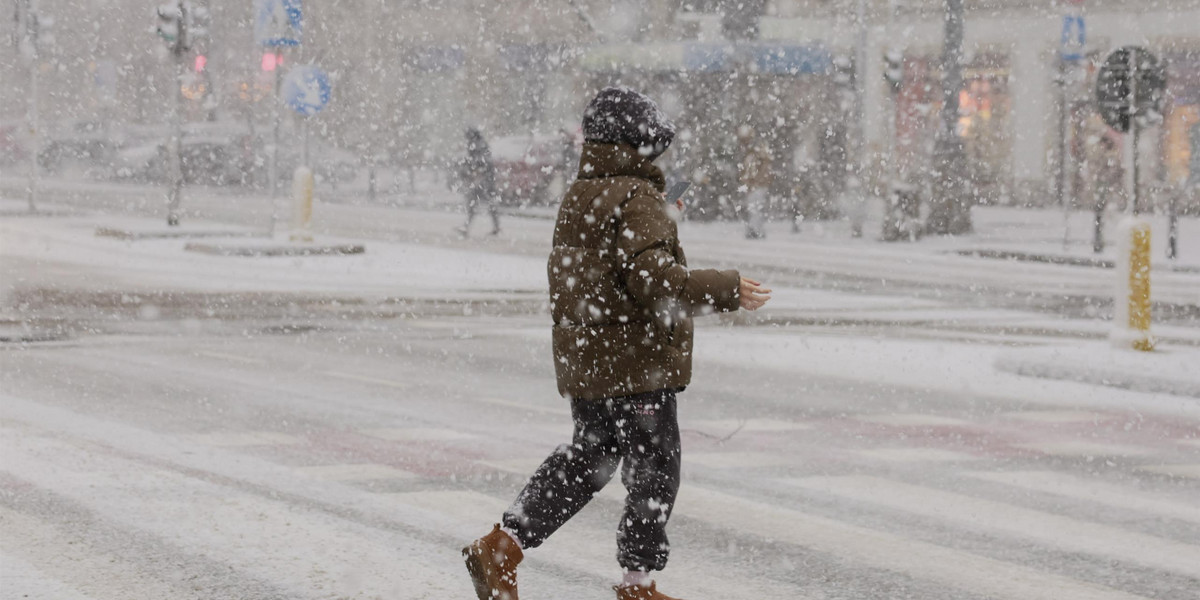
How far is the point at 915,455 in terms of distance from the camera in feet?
28.6

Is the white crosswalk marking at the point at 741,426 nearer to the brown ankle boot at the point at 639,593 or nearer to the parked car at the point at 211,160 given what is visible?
the brown ankle boot at the point at 639,593

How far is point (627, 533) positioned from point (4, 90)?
68561 millimetres

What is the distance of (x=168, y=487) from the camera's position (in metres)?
7.52

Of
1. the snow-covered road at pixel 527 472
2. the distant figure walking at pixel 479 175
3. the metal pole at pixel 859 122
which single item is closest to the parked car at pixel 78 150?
the distant figure walking at pixel 479 175

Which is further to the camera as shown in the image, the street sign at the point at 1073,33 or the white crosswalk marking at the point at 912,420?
the street sign at the point at 1073,33

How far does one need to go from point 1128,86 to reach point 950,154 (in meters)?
14.9

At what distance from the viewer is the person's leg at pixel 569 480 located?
17.6 ft

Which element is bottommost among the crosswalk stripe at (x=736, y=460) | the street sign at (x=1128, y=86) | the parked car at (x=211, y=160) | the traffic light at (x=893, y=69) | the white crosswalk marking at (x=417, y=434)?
the crosswalk stripe at (x=736, y=460)

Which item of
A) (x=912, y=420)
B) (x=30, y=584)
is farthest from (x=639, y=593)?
(x=912, y=420)

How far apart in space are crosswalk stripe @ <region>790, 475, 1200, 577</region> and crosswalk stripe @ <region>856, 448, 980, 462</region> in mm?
593

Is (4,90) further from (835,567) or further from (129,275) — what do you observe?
(835,567)

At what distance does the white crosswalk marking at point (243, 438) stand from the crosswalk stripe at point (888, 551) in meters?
2.17

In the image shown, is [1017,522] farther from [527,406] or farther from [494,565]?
[527,406]

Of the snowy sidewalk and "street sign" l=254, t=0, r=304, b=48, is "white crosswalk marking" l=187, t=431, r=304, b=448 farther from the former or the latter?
"street sign" l=254, t=0, r=304, b=48
